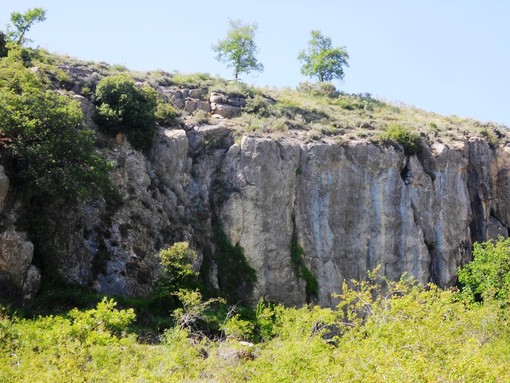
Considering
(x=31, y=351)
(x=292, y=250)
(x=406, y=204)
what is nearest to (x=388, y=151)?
(x=406, y=204)

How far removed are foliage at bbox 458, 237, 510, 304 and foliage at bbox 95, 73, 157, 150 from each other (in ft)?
68.0

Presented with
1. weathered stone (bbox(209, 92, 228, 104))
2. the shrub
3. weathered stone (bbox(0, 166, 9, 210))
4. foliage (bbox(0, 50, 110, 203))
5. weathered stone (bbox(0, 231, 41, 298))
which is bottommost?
weathered stone (bbox(0, 231, 41, 298))

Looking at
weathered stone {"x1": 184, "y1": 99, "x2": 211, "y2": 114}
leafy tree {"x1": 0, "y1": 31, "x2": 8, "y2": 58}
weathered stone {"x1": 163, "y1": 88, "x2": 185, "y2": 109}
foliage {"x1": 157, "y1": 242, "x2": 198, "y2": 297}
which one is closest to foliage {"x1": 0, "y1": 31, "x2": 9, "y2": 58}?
leafy tree {"x1": 0, "y1": 31, "x2": 8, "y2": 58}

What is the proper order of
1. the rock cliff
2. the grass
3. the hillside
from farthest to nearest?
the grass < the rock cliff < the hillside

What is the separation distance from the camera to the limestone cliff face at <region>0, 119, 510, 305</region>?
2627cm

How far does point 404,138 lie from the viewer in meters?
38.1

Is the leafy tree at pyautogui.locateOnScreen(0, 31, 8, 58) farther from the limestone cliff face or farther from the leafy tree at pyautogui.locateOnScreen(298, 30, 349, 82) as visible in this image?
the leafy tree at pyautogui.locateOnScreen(298, 30, 349, 82)

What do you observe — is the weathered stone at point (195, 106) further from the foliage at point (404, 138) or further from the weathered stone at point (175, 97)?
the foliage at point (404, 138)

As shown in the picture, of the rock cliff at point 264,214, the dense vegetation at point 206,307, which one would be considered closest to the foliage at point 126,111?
the dense vegetation at point 206,307

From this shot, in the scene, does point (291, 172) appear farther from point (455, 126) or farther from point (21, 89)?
point (455, 126)

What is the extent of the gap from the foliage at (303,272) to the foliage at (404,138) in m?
10.8

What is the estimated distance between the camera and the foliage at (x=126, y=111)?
30.8 metres

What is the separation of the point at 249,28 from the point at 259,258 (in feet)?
99.2

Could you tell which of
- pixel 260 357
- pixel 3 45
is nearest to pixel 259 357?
pixel 260 357
